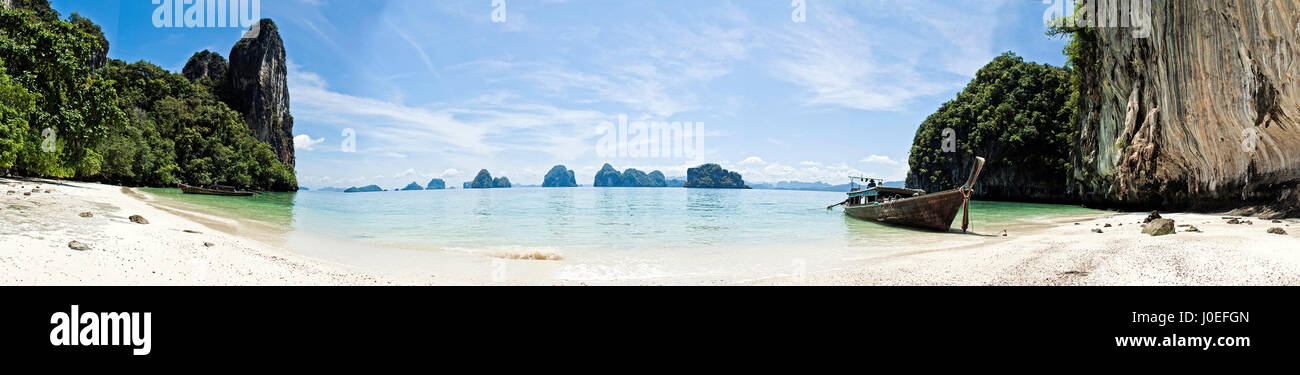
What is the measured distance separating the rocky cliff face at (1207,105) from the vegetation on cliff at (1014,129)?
93.3 feet

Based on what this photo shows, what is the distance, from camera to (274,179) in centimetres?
8212

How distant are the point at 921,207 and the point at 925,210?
0.21 metres

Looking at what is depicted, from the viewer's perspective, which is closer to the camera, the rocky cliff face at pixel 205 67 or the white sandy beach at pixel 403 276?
the white sandy beach at pixel 403 276

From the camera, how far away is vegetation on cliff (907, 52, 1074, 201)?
54875mm

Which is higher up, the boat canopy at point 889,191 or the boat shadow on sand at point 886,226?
the boat canopy at point 889,191

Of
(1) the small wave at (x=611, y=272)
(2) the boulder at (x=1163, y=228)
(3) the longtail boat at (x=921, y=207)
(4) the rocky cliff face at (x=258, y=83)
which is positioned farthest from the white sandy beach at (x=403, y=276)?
(4) the rocky cliff face at (x=258, y=83)

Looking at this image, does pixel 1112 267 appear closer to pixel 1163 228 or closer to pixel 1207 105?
pixel 1163 228

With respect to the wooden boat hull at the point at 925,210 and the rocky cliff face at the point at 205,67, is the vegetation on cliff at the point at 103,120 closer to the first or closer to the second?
the rocky cliff face at the point at 205,67

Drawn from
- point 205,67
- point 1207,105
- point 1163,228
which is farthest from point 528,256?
point 205,67

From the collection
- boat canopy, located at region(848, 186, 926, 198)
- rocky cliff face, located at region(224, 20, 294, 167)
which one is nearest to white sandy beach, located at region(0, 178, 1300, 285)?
boat canopy, located at region(848, 186, 926, 198)

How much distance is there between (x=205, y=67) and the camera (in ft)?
329

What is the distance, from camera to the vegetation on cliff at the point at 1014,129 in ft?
180
